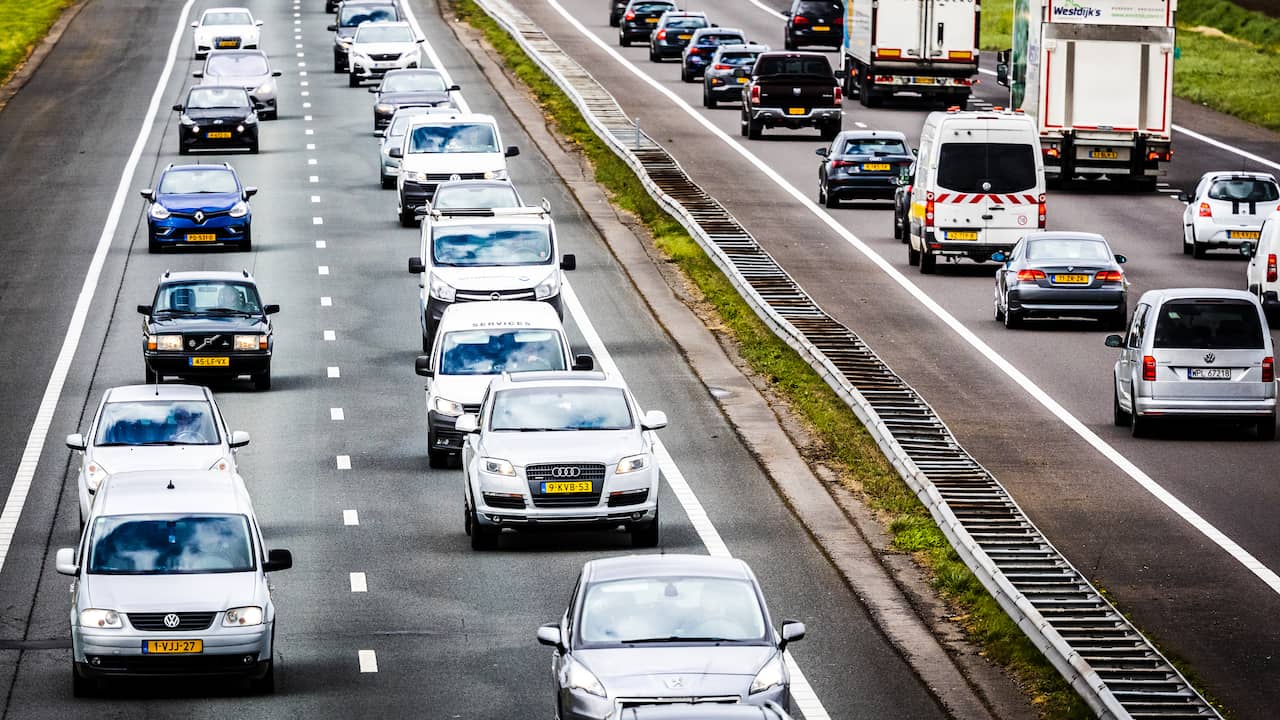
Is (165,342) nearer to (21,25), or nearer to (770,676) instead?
(770,676)

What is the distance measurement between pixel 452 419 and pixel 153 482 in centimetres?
807

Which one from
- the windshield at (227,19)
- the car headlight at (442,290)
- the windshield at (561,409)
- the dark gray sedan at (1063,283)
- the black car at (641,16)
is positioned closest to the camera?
the windshield at (561,409)

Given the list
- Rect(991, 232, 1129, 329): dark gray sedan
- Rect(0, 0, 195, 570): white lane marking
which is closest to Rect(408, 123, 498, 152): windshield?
Rect(0, 0, 195, 570): white lane marking

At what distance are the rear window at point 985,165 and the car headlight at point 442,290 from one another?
421 inches

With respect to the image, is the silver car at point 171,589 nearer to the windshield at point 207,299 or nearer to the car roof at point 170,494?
the car roof at point 170,494

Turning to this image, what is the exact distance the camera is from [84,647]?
58.0 feet

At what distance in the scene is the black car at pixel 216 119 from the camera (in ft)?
181

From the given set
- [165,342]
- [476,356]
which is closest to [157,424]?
[476,356]

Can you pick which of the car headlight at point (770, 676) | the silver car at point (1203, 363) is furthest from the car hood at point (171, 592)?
the silver car at point (1203, 363)

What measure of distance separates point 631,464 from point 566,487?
2.21 feet

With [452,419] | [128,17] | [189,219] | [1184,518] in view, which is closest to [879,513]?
[1184,518]

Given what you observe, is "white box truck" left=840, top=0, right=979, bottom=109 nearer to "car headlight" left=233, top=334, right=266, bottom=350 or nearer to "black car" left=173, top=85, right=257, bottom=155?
"black car" left=173, top=85, right=257, bottom=155

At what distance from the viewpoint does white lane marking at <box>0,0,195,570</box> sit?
25984 mm

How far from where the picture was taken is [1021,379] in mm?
32625
